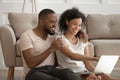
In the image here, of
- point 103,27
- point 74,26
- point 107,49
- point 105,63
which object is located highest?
point 74,26

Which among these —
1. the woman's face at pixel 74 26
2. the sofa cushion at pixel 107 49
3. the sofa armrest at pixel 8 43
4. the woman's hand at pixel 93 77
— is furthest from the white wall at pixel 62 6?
the woman's hand at pixel 93 77

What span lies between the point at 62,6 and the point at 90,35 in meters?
0.89

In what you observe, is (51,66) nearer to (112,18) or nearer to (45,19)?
(45,19)

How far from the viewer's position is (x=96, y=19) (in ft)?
11.9

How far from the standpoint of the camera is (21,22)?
11.1 feet

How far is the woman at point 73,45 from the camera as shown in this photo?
220cm

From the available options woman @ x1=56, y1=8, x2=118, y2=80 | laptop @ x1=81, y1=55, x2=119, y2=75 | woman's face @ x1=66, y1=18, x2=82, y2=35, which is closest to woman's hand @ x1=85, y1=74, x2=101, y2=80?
laptop @ x1=81, y1=55, x2=119, y2=75

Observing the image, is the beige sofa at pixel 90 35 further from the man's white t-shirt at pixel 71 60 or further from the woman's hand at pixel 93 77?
the woman's hand at pixel 93 77

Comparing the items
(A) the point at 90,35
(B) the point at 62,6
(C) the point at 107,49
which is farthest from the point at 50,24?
(B) the point at 62,6

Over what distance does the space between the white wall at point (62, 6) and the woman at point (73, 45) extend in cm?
186

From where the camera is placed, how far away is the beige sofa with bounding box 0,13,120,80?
119 inches

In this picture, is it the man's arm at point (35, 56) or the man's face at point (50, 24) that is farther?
the man's face at point (50, 24)

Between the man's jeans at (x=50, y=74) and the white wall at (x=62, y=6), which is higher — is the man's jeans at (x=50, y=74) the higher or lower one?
the lower one

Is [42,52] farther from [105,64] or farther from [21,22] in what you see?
[21,22]
